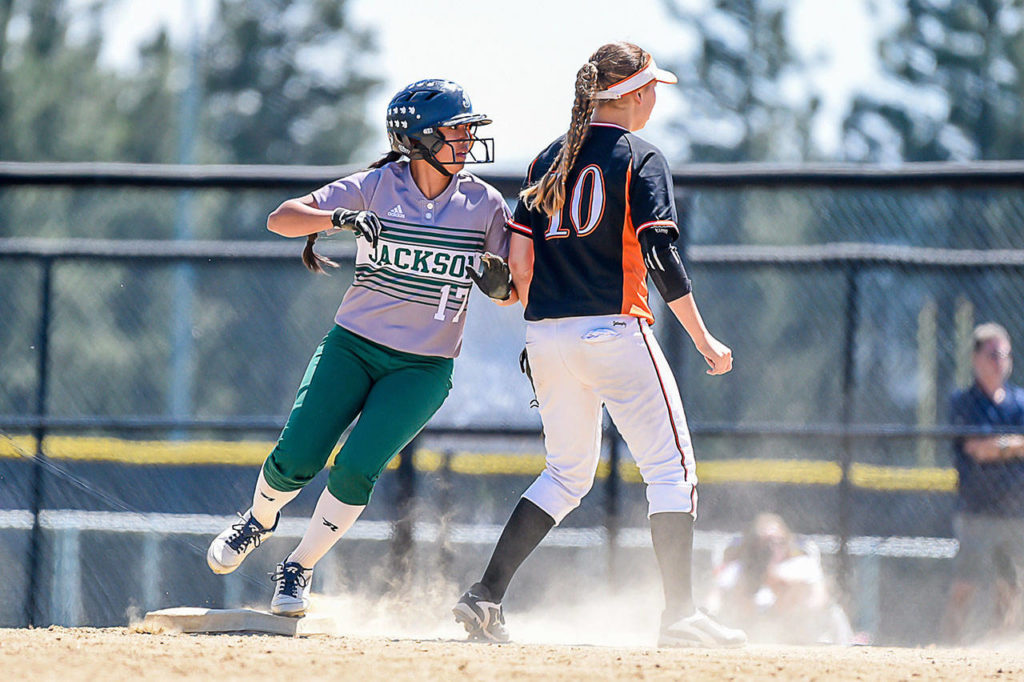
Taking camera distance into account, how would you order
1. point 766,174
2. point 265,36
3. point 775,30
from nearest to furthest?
point 766,174, point 775,30, point 265,36

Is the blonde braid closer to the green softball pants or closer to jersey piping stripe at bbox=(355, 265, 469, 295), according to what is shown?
jersey piping stripe at bbox=(355, 265, 469, 295)

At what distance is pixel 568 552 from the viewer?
6.41 metres

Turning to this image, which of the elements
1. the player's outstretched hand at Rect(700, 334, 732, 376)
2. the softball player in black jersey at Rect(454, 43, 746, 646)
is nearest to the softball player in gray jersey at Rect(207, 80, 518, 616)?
the softball player in black jersey at Rect(454, 43, 746, 646)

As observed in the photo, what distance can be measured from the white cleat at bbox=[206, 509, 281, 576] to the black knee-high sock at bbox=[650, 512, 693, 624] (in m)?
1.34

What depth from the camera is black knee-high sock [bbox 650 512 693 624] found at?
448cm

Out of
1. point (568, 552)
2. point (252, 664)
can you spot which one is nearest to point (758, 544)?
point (568, 552)

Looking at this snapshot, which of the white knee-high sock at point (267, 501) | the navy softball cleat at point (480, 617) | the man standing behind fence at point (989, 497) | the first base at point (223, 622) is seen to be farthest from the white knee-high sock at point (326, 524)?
the man standing behind fence at point (989, 497)

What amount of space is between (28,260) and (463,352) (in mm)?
2036

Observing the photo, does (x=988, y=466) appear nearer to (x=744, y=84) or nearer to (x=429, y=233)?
(x=429, y=233)

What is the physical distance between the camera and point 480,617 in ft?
15.3

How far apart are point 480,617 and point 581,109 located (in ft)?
5.63

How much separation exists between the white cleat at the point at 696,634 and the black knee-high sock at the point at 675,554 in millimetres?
38

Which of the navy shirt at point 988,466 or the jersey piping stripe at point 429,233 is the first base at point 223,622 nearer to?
the jersey piping stripe at point 429,233

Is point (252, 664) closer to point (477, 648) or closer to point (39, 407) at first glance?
point (477, 648)
